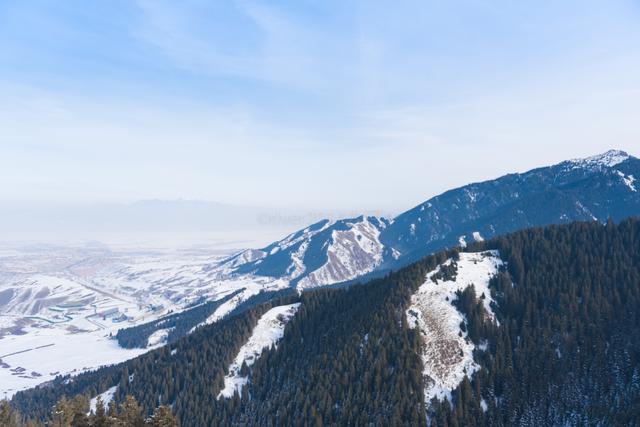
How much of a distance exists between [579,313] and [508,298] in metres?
24.2

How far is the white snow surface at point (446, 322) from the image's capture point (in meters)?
141

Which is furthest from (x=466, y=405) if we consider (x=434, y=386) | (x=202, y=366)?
(x=202, y=366)

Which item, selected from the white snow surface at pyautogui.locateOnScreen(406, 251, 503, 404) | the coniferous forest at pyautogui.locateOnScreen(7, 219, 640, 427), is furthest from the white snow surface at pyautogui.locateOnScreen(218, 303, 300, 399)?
the white snow surface at pyautogui.locateOnScreen(406, 251, 503, 404)

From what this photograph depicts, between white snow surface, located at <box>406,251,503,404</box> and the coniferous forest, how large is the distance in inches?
124

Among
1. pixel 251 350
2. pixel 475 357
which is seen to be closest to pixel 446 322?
pixel 475 357

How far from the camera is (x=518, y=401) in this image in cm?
13200

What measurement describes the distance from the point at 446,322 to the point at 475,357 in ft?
51.9

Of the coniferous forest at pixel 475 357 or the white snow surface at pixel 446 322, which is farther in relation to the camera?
the white snow surface at pixel 446 322

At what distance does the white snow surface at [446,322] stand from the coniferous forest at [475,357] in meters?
3.14

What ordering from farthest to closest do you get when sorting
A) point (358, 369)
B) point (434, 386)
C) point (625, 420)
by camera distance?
1. point (358, 369)
2. point (434, 386)
3. point (625, 420)

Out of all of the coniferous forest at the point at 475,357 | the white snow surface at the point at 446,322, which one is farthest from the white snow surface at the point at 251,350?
the white snow surface at the point at 446,322

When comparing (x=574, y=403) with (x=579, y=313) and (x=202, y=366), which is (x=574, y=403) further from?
(x=202, y=366)

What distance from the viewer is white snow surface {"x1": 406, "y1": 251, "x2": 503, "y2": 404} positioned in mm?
141375

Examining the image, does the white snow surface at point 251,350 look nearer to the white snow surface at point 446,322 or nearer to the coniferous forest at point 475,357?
the coniferous forest at point 475,357
